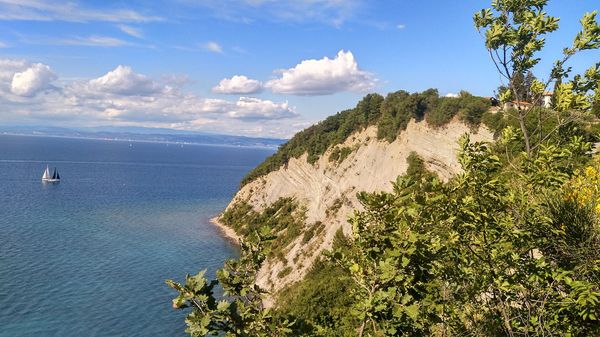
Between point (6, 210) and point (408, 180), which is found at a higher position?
point (408, 180)

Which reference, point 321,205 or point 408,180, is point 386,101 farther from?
point 408,180

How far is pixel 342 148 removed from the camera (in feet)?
225

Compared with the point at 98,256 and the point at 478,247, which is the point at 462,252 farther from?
the point at 98,256

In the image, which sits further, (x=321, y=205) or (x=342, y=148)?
(x=342, y=148)

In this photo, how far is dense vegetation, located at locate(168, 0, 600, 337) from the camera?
6.08 metres

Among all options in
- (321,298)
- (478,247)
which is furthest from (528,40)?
(321,298)

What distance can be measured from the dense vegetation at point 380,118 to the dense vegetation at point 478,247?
129 ft

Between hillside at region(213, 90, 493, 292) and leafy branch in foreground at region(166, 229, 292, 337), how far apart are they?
3673cm

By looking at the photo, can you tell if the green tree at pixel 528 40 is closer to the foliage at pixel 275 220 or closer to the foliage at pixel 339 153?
the foliage at pixel 275 220

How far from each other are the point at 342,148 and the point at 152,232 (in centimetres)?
3864

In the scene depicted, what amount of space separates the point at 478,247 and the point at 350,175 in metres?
53.5

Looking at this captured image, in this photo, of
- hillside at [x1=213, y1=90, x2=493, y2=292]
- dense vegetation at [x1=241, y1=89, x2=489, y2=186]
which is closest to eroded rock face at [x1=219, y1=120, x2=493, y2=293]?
hillside at [x1=213, y1=90, x2=493, y2=292]

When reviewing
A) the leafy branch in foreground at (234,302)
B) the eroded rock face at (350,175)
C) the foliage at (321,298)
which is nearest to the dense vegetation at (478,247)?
the leafy branch in foreground at (234,302)

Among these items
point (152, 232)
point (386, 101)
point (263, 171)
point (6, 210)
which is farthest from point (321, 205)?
point (6, 210)
